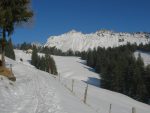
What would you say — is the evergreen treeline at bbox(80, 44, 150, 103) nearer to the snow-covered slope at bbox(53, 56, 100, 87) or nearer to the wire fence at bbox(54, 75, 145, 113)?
the snow-covered slope at bbox(53, 56, 100, 87)

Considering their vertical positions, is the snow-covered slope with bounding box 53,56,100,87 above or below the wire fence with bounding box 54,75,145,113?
below

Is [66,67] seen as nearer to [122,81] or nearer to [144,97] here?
[122,81]

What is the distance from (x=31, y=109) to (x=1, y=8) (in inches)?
596

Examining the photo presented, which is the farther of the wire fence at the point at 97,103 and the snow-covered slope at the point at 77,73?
the snow-covered slope at the point at 77,73

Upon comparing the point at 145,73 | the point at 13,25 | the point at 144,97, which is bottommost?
the point at 144,97

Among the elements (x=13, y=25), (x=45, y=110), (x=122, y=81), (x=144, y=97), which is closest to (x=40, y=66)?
(x=122, y=81)

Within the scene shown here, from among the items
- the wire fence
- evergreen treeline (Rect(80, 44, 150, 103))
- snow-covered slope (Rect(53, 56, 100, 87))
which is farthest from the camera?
snow-covered slope (Rect(53, 56, 100, 87))

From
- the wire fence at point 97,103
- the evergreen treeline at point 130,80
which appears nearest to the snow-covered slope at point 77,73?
the evergreen treeline at point 130,80

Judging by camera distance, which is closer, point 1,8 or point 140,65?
point 1,8

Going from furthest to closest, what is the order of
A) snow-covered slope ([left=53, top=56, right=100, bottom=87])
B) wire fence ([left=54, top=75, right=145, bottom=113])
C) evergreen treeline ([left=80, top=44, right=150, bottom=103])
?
snow-covered slope ([left=53, top=56, right=100, bottom=87]) → evergreen treeline ([left=80, top=44, right=150, bottom=103]) → wire fence ([left=54, top=75, right=145, bottom=113])

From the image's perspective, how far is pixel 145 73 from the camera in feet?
319

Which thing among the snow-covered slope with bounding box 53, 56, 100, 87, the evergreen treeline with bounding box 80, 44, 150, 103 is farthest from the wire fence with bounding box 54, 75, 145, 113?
the snow-covered slope with bounding box 53, 56, 100, 87

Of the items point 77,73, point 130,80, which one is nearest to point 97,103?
point 130,80

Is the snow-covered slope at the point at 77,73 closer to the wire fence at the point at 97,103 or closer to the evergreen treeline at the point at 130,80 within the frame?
the evergreen treeline at the point at 130,80
